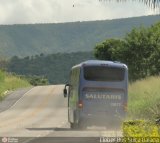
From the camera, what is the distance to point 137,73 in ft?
251

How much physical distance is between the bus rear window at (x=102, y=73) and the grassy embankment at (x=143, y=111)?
212 centimetres

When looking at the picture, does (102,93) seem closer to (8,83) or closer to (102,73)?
(102,73)

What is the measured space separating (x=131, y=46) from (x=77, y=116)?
48078 millimetres

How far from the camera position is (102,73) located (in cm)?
3038

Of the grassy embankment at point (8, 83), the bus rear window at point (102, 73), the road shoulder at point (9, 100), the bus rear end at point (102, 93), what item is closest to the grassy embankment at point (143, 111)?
the bus rear end at point (102, 93)

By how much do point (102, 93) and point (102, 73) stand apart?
1.14 metres

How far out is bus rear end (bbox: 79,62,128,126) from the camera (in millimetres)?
29219

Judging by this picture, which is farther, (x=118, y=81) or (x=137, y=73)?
(x=137, y=73)

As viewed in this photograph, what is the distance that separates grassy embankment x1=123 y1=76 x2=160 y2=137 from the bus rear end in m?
0.96

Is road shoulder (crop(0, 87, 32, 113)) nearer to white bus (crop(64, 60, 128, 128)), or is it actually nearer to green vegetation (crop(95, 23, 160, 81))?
green vegetation (crop(95, 23, 160, 81))

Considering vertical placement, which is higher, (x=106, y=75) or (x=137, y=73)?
(x=106, y=75)

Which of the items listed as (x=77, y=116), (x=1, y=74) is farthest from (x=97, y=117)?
(x=1, y=74)

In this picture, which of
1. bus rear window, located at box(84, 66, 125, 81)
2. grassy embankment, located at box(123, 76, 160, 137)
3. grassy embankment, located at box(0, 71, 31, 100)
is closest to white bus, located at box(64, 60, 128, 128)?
bus rear window, located at box(84, 66, 125, 81)

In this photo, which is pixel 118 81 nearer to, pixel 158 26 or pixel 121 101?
pixel 121 101
